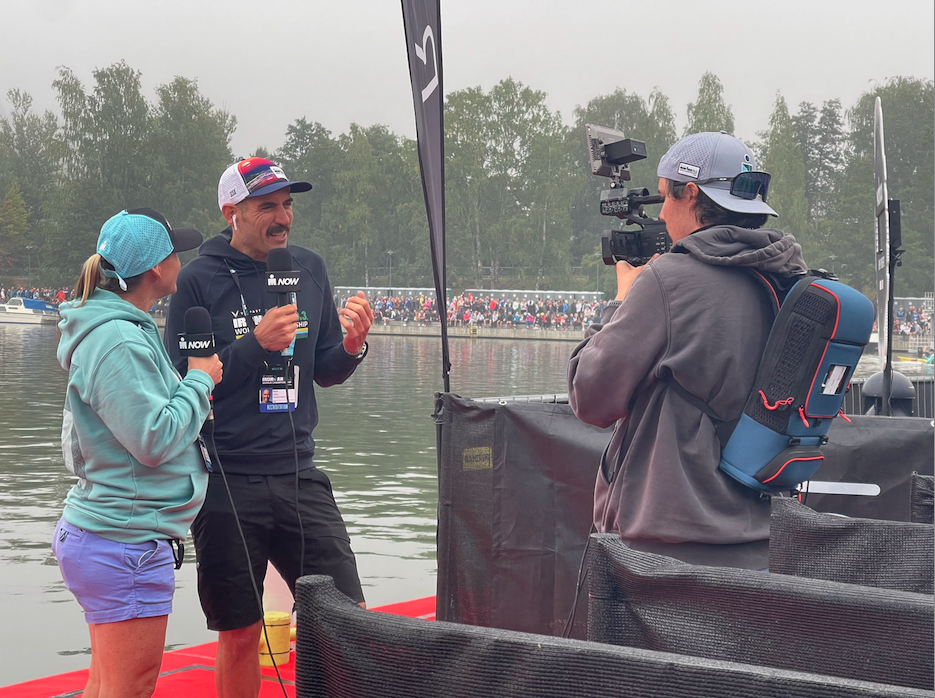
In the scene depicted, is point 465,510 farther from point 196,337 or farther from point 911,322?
point 911,322

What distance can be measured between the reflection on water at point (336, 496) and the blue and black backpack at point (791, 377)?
13.3 feet

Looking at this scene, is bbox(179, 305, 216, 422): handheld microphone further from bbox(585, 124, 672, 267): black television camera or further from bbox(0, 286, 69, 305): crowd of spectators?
→ bbox(0, 286, 69, 305): crowd of spectators

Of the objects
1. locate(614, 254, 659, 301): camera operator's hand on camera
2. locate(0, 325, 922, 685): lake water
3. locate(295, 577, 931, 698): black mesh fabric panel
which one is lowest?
locate(0, 325, 922, 685): lake water

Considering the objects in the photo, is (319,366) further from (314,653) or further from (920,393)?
(920,393)

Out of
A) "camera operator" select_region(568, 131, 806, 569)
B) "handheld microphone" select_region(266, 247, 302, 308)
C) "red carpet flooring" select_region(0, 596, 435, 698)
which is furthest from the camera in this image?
"red carpet flooring" select_region(0, 596, 435, 698)

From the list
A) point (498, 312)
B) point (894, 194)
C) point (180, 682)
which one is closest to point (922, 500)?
point (180, 682)

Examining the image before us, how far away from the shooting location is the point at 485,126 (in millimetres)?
85062

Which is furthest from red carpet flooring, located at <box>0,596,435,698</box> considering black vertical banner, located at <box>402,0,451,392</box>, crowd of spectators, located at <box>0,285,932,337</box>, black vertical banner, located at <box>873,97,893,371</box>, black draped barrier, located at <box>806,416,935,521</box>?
crowd of spectators, located at <box>0,285,932,337</box>

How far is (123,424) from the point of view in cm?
237

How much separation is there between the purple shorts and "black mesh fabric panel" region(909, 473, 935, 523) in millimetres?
1796

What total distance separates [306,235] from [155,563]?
9359cm

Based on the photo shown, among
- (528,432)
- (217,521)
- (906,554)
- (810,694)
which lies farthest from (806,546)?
(528,432)

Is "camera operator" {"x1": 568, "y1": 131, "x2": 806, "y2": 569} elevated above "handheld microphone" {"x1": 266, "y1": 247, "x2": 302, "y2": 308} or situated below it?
below

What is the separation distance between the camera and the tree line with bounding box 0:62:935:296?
266 ft
